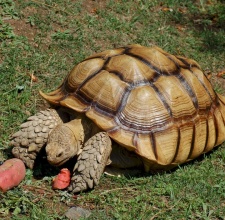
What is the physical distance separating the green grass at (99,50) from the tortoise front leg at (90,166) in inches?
3.8

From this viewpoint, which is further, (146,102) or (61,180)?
(146,102)

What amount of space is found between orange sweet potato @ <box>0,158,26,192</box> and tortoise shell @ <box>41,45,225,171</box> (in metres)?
0.61

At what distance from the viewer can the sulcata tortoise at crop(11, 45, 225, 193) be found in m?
4.08

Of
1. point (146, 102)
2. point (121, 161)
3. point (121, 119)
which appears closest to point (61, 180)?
point (121, 161)

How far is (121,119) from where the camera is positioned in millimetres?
4164

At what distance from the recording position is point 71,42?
618 cm

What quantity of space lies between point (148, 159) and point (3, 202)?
1136mm

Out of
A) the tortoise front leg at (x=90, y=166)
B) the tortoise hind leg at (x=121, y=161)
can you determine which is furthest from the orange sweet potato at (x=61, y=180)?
the tortoise hind leg at (x=121, y=161)

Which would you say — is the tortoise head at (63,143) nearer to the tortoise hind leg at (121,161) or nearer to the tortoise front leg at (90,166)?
the tortoise front leg at (90,166)

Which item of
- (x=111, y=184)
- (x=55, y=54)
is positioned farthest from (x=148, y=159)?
(x=55, y=54)

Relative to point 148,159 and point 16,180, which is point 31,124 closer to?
point 16,180

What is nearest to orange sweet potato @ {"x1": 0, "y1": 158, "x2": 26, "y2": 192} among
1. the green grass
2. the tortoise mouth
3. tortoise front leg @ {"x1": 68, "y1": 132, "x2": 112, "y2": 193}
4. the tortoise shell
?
the green grass

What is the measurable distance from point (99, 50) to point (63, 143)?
7.72ft

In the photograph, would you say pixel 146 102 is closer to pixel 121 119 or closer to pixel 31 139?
pixel 121 119
